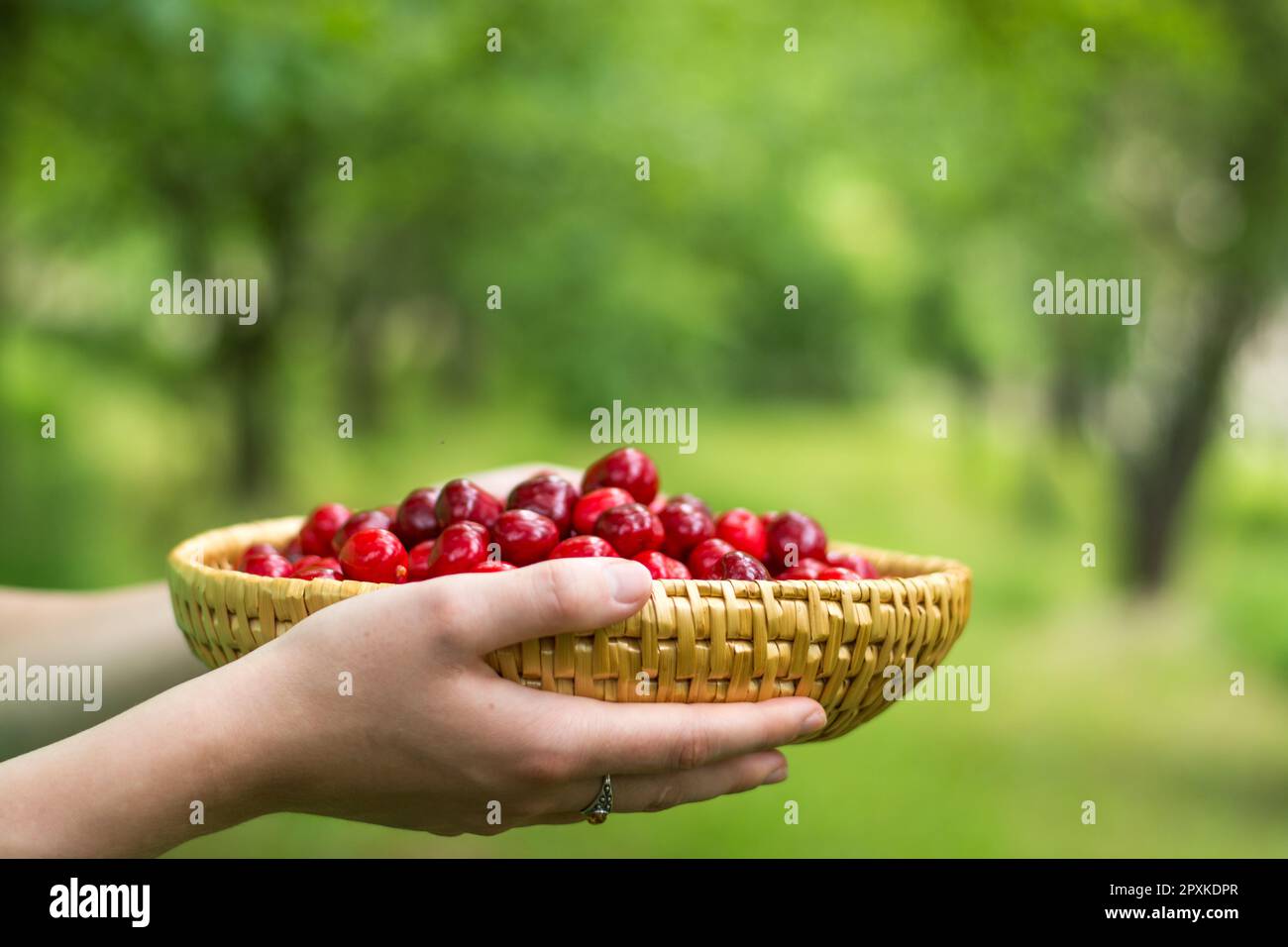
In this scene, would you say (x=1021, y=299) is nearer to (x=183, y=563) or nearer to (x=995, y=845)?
(x=995, y=845)

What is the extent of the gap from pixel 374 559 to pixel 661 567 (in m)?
0.37

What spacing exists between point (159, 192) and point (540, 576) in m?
4.33

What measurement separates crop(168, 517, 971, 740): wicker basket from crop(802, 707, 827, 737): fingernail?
1.1 inches

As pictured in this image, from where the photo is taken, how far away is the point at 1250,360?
5.18 metres

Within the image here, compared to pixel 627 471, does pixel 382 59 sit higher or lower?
higher

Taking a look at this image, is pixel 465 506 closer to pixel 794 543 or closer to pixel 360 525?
pixel 360 525

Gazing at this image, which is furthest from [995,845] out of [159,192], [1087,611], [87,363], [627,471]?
[87,363]

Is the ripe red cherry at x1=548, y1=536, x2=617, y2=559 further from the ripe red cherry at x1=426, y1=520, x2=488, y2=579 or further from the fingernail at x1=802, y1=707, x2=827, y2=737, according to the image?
the fingernail at x1=802, y1=707, x2=827, y2=737

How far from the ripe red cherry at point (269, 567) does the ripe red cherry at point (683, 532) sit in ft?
1.70

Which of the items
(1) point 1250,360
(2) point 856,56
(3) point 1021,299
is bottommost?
(1) point 1250,360

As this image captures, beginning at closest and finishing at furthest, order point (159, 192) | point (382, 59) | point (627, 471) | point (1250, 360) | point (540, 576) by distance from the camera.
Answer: point (540, 576)
point (627, 471)
point (382, 59)
point (159, 192)
point (1250, 360)

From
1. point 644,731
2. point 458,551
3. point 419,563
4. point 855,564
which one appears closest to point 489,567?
point 458,551

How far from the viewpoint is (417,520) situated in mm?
1691

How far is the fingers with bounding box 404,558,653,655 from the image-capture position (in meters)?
1.17
